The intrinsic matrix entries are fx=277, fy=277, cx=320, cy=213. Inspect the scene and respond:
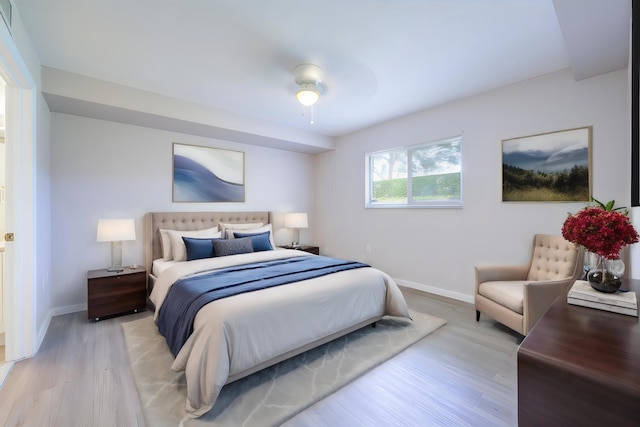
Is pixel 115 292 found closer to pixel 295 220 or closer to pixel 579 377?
pixel 295 220

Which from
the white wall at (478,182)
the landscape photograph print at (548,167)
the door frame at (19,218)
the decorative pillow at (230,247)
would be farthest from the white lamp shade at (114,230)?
the landscape photograph print at (548,167)

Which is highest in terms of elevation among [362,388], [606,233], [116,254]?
[606,233]

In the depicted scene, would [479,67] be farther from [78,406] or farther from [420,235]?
[78,406]

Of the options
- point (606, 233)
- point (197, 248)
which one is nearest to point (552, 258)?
point (606, 233)

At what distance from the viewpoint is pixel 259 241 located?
393cm

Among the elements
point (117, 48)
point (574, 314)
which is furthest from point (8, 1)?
point (574, 314)

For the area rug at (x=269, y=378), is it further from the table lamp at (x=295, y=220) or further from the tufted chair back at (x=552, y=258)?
the table lamp at (x=295, y=220)

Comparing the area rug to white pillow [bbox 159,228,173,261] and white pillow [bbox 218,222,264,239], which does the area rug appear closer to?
white pillow [bbox 159,228,173,261]

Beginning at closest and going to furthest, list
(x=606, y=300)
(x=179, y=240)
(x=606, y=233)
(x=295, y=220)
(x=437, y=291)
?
(x=606, y=300)
(x=606, y=233)
(x=179, y=240)
(x=437, y=291)
(x=295, y=220)

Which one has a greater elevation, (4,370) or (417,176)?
Result: (417,176)

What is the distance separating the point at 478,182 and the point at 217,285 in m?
3.15

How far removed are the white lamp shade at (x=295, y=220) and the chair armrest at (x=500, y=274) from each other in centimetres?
278

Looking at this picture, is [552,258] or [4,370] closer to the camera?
[4,370]

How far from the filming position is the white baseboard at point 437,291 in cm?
351
